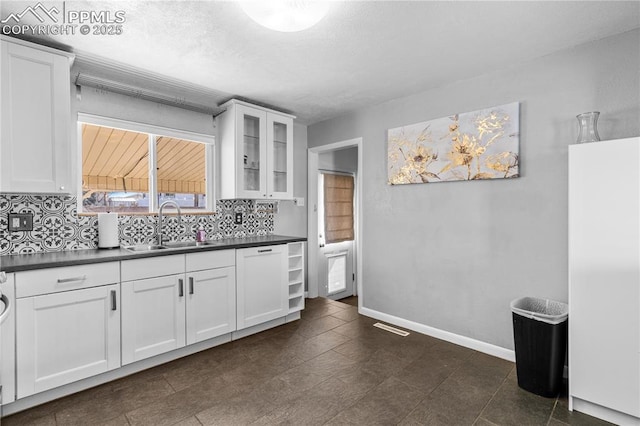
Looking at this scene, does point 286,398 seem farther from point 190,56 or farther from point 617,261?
point 190,56

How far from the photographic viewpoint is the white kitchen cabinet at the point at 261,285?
319 centimetres

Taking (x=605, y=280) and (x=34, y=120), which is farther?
(x=34, y=120)

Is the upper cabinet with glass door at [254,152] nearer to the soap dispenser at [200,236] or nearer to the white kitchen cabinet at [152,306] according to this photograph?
the soap dispenser at [200,236]

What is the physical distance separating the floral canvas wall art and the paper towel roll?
269 cm

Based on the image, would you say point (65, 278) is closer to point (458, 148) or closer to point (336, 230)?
point (458, 148)

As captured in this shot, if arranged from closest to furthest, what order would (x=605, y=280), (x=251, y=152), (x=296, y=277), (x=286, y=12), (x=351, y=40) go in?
(x=286, y=12), (x=605, y=280), (x=351, y=40), (x=251, y=152), (x=296, y=277)

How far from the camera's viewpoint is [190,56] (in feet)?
8.18

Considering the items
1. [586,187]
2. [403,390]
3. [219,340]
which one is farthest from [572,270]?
[219,340]

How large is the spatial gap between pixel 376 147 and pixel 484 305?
6.43 ft

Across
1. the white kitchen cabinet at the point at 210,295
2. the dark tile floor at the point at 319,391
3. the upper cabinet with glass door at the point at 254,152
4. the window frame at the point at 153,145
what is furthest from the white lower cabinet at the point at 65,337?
the upper cabinet with glass door at the point at 254,152

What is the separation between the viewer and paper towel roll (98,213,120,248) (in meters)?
2.77

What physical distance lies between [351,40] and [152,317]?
2581 millimetres

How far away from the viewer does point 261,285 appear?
11.0ft

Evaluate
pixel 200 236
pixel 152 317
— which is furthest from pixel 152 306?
pixel 200 236
